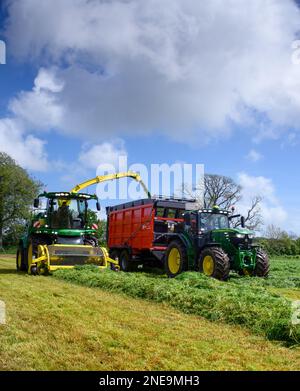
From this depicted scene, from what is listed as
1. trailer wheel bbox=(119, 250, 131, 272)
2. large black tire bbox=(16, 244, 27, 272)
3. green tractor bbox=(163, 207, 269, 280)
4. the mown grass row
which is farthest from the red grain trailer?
the mown grass row

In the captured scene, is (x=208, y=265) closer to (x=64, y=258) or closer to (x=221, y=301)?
(x=64, y=258)

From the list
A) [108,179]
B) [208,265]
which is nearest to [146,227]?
[208,265]

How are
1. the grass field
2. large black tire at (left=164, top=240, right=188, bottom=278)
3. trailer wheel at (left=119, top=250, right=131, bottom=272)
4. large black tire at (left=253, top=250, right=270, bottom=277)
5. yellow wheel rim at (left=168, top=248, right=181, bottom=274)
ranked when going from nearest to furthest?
the grass field, large black tire at (left=253, top=250, right=270, bottom=277), large black tire at (left=164, top=240, right=188, bottom=278), yellow wheel rim at (left=168, top=248, right=181, bottom=274), trailer wheel at (left=119, top=250, right=131, bottom=272)

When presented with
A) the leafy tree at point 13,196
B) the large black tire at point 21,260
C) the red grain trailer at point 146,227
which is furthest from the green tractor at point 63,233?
the leafy tree at point 13,196

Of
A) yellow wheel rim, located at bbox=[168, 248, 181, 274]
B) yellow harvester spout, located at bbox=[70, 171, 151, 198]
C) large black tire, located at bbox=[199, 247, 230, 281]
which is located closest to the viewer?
large black tire, located at bbox=[199, 247, 230, 281]

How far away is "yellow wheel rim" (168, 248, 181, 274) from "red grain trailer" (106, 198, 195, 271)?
3.24 ft

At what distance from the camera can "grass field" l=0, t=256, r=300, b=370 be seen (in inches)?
186

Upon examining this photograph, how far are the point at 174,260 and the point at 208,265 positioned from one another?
6.47ft

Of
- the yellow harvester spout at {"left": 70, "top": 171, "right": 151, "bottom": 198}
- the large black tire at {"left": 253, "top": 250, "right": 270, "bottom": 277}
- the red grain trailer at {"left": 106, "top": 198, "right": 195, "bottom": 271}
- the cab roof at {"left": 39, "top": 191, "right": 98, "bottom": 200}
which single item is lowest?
the large black tire at {"left": 253, "top": 250, "right": 270, "bottom": 277}

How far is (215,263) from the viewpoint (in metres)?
12.6

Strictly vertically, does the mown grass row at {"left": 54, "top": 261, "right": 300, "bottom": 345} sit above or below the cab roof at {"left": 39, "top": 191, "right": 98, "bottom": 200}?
below

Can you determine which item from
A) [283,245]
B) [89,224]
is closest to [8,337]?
[89,224]

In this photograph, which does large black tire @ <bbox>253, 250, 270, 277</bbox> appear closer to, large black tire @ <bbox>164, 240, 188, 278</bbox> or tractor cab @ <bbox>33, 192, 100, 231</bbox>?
large black tire @ <bbox>164, 240, 188, 278</bbox>

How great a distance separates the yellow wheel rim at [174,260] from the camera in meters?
14.6
